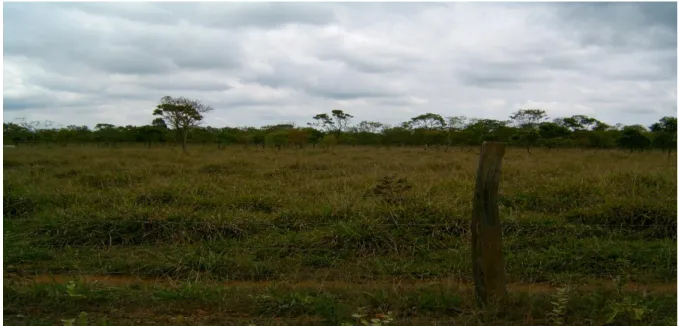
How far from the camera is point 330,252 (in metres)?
5.49

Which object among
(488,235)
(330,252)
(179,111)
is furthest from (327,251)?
(179,111)

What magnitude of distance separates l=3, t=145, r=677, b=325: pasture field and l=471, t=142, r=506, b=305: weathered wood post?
0.19m

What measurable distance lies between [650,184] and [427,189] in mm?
3991

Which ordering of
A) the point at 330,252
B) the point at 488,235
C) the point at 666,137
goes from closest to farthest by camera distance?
1. the point at 488,235
2. the point at 330,252
3. the point at 666,137

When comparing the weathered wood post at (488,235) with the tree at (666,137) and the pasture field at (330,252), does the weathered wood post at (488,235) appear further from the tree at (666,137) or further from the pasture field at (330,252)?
the tree at (666,137)

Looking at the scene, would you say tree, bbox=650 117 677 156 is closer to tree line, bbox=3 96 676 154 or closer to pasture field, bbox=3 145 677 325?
tree line, bbox=3 96 676 154

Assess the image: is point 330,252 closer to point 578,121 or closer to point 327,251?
point 327,251

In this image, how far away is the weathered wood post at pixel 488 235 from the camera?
3465 mm

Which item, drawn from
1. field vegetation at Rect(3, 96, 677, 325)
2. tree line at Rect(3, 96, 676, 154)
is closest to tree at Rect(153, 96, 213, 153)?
tree line at Rect(3, 96, 676, 154)

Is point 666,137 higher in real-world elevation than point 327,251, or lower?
higher

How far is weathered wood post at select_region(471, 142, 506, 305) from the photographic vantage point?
Answer: 346 cm

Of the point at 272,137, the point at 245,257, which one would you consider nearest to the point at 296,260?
the point at 245,257

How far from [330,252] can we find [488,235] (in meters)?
2.38

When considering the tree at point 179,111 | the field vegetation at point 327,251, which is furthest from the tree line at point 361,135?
the field vegetation at point 327,251
